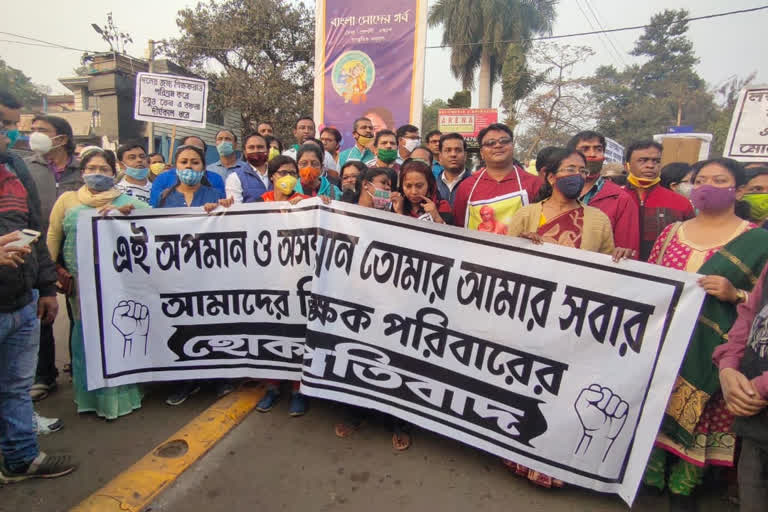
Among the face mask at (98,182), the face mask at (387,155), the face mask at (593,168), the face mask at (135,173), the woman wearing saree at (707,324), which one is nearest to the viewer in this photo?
the woman wearing saree at (707,324)

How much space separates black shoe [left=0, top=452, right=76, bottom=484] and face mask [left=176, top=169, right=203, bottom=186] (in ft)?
6.47

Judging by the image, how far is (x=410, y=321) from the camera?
262cm

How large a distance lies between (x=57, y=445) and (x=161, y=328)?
2.88 ft

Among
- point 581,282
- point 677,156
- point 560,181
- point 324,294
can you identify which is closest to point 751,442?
point 581,282

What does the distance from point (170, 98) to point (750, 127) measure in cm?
692

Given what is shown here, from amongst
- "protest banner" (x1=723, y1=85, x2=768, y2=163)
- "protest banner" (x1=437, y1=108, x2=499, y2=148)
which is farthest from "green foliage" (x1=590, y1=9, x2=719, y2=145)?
"protest banner" (x1=723, y1=85, x2=768, y2=163)

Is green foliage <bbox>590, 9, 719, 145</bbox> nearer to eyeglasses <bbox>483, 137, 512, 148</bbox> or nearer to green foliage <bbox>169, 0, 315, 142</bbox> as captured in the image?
green foliage <bbox>169, 0, 315, 142</bbox>

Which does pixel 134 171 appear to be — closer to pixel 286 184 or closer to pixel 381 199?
pixel 286 184

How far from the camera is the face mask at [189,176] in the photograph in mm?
3379

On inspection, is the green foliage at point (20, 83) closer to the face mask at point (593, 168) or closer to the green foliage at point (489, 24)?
the green foliage at point (489, 24)

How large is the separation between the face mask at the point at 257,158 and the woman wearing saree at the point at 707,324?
3520 millimetres

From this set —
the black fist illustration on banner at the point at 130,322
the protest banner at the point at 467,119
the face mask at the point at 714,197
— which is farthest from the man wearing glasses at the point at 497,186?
the protest banner at the point at 467,119

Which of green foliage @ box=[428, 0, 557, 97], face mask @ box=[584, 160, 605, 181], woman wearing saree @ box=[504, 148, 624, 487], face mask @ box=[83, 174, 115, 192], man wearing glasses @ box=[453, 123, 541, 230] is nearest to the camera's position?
woman wearing saree @ box=[504, 148, 624, 487]

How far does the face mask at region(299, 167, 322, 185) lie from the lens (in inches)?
135
